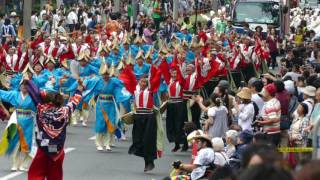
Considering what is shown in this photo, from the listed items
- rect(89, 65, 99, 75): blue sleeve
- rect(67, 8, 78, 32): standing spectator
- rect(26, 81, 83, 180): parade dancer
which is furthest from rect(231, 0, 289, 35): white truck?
rect(26, 81, 83, 180): parade dancer

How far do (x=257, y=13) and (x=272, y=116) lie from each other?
96.8 feet

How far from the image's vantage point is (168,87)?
20.2 metres

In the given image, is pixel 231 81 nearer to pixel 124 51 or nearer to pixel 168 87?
pixel 124 51

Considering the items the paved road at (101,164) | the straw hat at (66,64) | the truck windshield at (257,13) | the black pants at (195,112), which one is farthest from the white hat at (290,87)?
the truck windshield at (257,13)

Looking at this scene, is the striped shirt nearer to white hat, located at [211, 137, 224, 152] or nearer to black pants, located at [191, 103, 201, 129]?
white hat, located at [211, 137, 224, 152]

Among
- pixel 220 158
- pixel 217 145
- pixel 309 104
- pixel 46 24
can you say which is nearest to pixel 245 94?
pixel 309 104

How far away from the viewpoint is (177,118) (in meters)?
20.2

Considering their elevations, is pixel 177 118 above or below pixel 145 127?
below

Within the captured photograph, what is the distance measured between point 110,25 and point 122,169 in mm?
16460

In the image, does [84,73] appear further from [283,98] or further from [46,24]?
[46,24]

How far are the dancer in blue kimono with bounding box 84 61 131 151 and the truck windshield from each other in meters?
23.8

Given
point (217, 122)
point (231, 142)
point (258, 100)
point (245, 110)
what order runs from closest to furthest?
1. point (231, 142)
2. point (245, 110)
3. point (258, 100)
4. point (217, 122)

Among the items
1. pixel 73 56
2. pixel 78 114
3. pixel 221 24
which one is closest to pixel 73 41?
pixel 73 56

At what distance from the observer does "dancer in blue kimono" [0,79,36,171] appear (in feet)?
55.2
